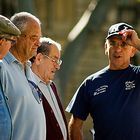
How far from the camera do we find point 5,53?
162 inches

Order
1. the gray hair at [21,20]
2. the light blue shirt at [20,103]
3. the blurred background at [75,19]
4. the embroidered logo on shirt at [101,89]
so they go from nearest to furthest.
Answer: the light blue shirt at [20,103] → the gray hair at [21,20] → the embroidered logo on shirt at [101,89] → the blurred background at [75,19]

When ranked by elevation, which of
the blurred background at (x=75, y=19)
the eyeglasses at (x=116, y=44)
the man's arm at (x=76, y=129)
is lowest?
the blurred background at (x=75, y=19)

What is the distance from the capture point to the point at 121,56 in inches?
211

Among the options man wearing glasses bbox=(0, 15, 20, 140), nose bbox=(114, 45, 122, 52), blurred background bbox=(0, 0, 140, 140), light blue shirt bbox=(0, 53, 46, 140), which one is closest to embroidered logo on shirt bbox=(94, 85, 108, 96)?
nose bbox=(114, 45, 122, 52)

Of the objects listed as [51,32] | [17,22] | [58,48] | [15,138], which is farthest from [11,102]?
[51,32]

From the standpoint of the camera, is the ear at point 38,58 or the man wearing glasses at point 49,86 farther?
the ear at point 38,58

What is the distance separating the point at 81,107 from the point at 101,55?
1585 centimetres

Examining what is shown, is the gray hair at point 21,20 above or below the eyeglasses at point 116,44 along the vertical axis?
above

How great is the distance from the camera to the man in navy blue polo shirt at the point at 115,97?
205 inches

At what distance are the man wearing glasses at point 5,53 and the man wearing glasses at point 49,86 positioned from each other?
926 millimetres

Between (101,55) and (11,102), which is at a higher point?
(11,102)

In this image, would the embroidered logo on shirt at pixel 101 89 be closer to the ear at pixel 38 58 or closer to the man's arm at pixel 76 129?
the man's arm at pixel 76 129

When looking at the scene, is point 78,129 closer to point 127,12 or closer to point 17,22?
point 17,22

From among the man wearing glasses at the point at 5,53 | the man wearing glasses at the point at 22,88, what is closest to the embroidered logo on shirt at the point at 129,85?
the man wearing glasses at the point at 22,88
